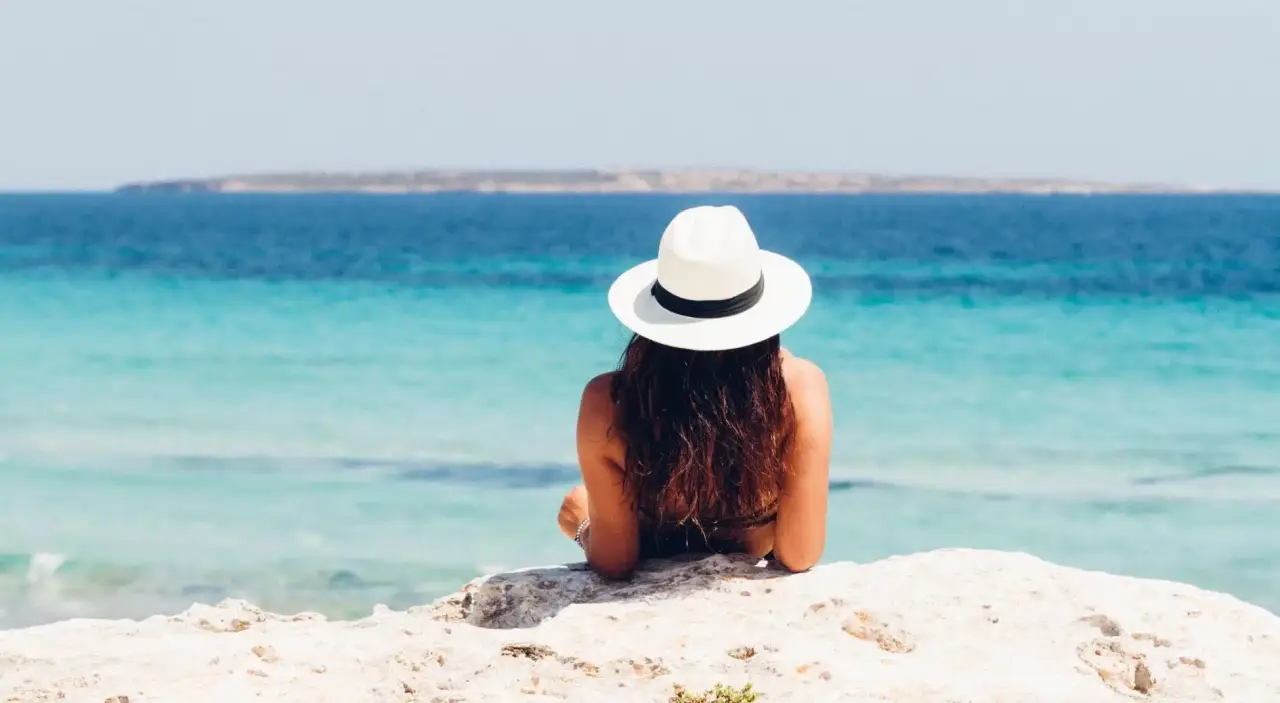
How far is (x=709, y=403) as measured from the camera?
3.20 meters

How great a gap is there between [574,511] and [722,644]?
92 cm

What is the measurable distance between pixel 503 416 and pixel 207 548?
3.78 meters

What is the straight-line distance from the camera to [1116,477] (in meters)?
8.45

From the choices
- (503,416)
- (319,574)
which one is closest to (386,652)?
(319,574)

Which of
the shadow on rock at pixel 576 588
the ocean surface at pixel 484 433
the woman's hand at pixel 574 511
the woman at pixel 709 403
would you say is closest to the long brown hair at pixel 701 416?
the woman at pixel 709 403

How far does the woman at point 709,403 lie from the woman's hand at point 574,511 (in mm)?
320

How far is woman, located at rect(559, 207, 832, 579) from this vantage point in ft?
10.2

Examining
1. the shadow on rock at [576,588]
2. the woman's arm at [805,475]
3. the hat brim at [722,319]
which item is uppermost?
the hat brim at [722,319]

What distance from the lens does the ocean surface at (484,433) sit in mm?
6715

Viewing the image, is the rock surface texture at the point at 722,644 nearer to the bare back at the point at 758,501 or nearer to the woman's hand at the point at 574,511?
the bare back at the point at 758,501

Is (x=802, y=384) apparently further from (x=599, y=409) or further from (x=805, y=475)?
(x=599, y=409)

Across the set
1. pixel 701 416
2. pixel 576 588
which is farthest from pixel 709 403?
pixel 576 588

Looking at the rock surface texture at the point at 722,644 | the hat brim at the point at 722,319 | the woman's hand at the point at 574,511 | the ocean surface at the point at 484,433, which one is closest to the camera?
the rock surface texture at the point at 722,644

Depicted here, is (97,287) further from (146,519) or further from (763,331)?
(763,331)
